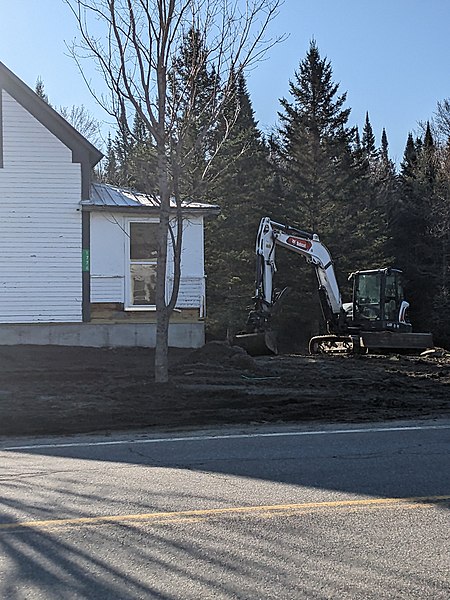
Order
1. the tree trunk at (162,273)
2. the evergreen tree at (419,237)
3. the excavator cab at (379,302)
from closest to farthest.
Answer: the tree trunk at (162,273) → the excavator cab at (379,302) → the evergreen tree at (419,237)

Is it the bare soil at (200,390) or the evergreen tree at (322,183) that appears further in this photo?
the evergreen tree at (322,183)

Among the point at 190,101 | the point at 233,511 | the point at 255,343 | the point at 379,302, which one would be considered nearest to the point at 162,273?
the point at 190,101

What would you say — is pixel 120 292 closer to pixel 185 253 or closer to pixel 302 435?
pixel 185 253

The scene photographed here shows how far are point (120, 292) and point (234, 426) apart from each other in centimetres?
957

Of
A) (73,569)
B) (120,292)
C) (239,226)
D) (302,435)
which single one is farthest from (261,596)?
(239,226)

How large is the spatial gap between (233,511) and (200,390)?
7.84 metres

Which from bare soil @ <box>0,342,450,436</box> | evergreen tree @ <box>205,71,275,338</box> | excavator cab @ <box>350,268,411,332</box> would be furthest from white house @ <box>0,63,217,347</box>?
evergreen tree @ <box>205,71,275,338</box>

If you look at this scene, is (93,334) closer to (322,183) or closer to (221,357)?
(221,357)

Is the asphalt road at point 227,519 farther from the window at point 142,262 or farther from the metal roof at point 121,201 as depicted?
the metal roof at point 121,201

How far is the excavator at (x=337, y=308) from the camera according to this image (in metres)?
22.6

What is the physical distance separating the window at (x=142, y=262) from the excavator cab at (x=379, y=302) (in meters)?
7.54

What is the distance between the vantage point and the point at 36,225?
781 inches

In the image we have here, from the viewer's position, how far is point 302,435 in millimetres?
10180

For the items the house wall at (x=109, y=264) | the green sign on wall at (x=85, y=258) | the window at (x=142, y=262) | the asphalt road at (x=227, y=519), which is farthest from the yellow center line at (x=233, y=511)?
the green sign on wall at (x=85, y=258)
